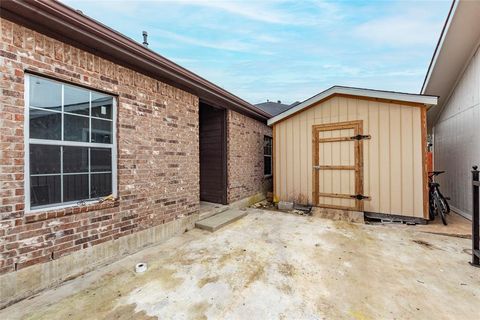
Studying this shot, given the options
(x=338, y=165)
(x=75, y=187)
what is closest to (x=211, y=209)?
(x=75, y=187)

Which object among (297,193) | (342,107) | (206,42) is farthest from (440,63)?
(206,42)

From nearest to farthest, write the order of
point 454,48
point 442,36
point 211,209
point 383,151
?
point 442,36 < point 454,48 < point 383,151 < point 211,209

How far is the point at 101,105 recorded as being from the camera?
278 cm

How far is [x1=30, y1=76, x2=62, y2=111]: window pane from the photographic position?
214cm

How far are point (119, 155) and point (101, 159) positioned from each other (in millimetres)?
226

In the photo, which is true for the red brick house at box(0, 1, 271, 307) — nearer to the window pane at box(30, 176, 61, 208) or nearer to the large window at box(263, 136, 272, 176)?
the window pane at box(30, 176, 61, 208)

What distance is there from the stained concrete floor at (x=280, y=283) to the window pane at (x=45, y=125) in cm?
171

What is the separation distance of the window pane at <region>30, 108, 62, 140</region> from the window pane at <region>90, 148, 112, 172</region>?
1.42ft

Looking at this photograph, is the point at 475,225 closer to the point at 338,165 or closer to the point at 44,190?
the point at 338,165

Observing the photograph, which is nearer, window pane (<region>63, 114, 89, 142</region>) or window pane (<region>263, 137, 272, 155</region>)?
window pane (<region>63, 114, 89, 142</region>)

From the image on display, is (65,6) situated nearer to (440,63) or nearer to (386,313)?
(386,313)

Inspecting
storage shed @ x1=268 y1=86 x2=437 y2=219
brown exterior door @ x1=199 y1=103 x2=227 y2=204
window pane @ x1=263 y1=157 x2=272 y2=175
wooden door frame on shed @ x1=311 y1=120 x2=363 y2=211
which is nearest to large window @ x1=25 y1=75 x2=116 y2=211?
brown exterior door @ x1=199 y1=103 x2=227 y2=204

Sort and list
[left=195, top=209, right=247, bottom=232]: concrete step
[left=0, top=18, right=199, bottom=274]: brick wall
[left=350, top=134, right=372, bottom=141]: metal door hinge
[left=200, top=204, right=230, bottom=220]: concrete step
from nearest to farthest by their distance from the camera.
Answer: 1. [left=0, top=18, right=199, bottom=274]: brick wall
2. [left=195, top=209, right=247, bottom=232]: concrete step
3. [left=200, top=204, right=230, bottom=220]: concrete step
4. [left=350, top=134, right=372, bottom=141]: metal door hinge

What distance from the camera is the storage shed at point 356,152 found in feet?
14.4
